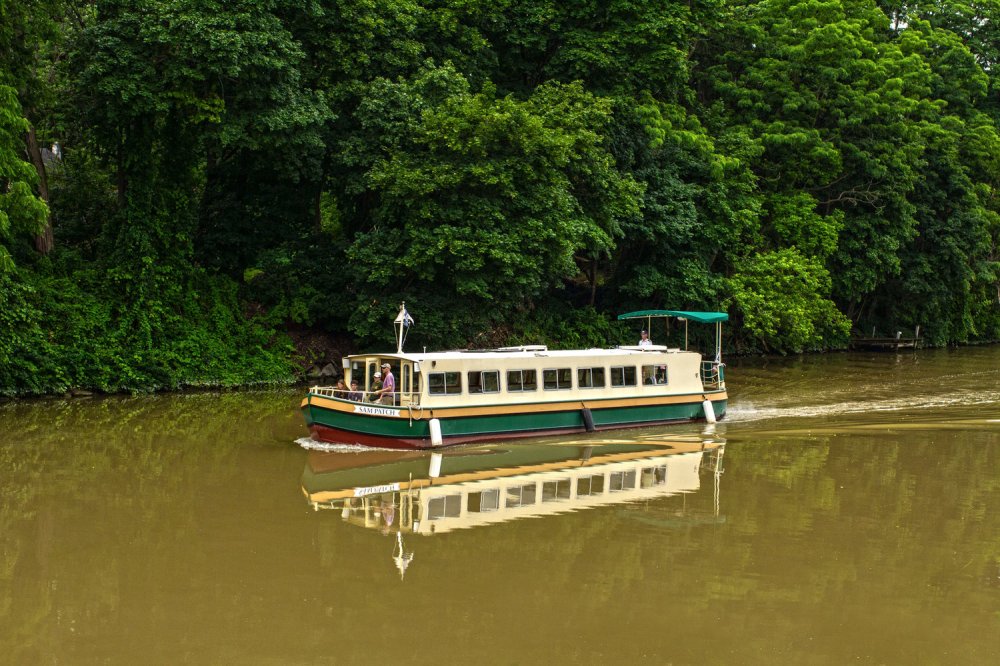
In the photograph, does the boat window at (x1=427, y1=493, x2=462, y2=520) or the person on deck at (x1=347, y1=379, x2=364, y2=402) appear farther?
the person on deck at (x1=347, y1=379, x2=364, y2=402)

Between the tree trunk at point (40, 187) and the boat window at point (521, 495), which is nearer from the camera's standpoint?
the boat window at point (521, 495)

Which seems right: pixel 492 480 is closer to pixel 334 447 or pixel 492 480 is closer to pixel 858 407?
pixel 334 447

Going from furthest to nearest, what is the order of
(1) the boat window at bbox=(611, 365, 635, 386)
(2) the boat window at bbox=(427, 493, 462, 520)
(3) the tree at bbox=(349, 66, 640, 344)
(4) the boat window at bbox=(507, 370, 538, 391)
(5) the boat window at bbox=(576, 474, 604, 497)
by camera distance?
(3) the tree at bbox=(349, 66, 640, 344) < (1) the boat window at bbox=(611, 365, 635, 386) < (4) the boat window at bbox=(507, 370, 538, 391) < (5) the boat window at bbox=(576, 474, 604, 497) < (2) the boat window at bbox=(427, 493, 462, 520)

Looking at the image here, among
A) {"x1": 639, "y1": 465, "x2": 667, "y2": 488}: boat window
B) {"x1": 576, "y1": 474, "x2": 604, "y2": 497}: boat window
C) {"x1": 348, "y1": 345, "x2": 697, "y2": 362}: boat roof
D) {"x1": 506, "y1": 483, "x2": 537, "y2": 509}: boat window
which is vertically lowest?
{"x1": 639, "y1": 465, "x2": 667, "y2": 488}: boat window

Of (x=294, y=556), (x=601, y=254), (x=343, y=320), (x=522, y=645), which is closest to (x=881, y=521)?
(x=522, y=645)

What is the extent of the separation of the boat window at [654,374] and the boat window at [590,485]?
6.84m

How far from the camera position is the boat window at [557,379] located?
2542 centimetres

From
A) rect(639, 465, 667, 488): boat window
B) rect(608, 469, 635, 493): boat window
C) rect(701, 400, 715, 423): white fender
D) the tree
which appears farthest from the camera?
the tree

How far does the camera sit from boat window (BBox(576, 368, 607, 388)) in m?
26.1

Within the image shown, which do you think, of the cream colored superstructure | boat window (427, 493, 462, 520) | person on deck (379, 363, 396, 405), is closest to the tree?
the cream colored superstructure

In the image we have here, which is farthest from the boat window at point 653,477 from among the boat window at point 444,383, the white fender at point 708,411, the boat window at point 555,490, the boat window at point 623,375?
the white fender at point 708,411

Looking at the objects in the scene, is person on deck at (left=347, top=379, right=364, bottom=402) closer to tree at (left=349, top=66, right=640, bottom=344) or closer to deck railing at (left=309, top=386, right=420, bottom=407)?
deck railing at (left=309, top=386, right=420, bottom=407)

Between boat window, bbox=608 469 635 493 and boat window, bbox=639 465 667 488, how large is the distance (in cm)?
→ 20

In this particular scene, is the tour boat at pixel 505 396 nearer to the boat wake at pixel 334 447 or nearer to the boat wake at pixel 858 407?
the boat wake at pixel 334 447
